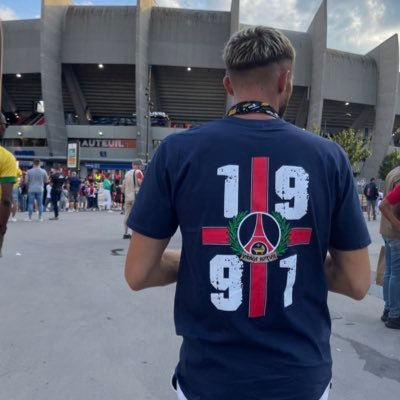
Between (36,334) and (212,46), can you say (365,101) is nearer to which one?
(212,46)

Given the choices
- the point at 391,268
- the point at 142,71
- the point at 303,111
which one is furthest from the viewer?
the point at 303,111

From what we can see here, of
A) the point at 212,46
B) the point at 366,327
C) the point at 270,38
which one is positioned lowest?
the point at 366,327

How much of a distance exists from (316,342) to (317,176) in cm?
49

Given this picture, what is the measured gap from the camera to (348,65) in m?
→ 44.0

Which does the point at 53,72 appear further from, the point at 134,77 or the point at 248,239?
the point at 248,239

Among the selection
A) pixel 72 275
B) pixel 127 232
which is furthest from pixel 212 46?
pixel 72 275

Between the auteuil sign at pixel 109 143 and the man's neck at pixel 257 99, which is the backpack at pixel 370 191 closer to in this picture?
the man's neck at pixel 257 99

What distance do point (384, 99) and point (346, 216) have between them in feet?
157

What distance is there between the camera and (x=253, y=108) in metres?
1.32

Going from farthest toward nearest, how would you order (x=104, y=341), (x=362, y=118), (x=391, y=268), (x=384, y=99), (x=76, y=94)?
(x=362, y=118)
(x=384, y=99)
(x=76, y=94)
(x=391, y=268)
(x=104, y=341)

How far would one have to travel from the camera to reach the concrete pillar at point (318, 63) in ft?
129

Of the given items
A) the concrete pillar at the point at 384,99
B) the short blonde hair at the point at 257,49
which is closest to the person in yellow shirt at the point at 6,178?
the short blonde hair at the point at 257,49

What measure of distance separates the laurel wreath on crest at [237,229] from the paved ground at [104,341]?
2.10 m

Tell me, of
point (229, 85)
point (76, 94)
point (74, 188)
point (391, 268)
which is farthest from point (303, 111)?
point (229, 85)
